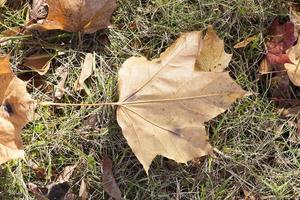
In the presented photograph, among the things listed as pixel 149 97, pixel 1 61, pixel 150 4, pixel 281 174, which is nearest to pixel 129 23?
pixel 150 4

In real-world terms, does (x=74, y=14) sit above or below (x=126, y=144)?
above

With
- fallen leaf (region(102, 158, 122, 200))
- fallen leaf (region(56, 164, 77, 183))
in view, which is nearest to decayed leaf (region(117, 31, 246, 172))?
fallen leaf (region(102, 158, 122, 200))

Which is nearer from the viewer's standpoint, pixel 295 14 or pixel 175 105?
pixel 175 105

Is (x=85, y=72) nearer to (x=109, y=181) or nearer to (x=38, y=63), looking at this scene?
(x=38, y=63)

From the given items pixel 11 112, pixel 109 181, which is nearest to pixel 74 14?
pixel 11 112

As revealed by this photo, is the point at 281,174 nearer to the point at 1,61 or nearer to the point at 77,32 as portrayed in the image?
the point at 77,32

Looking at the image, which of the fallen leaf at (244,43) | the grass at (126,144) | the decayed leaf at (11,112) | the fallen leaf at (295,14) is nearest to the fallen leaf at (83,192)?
the grass at (126,144)
